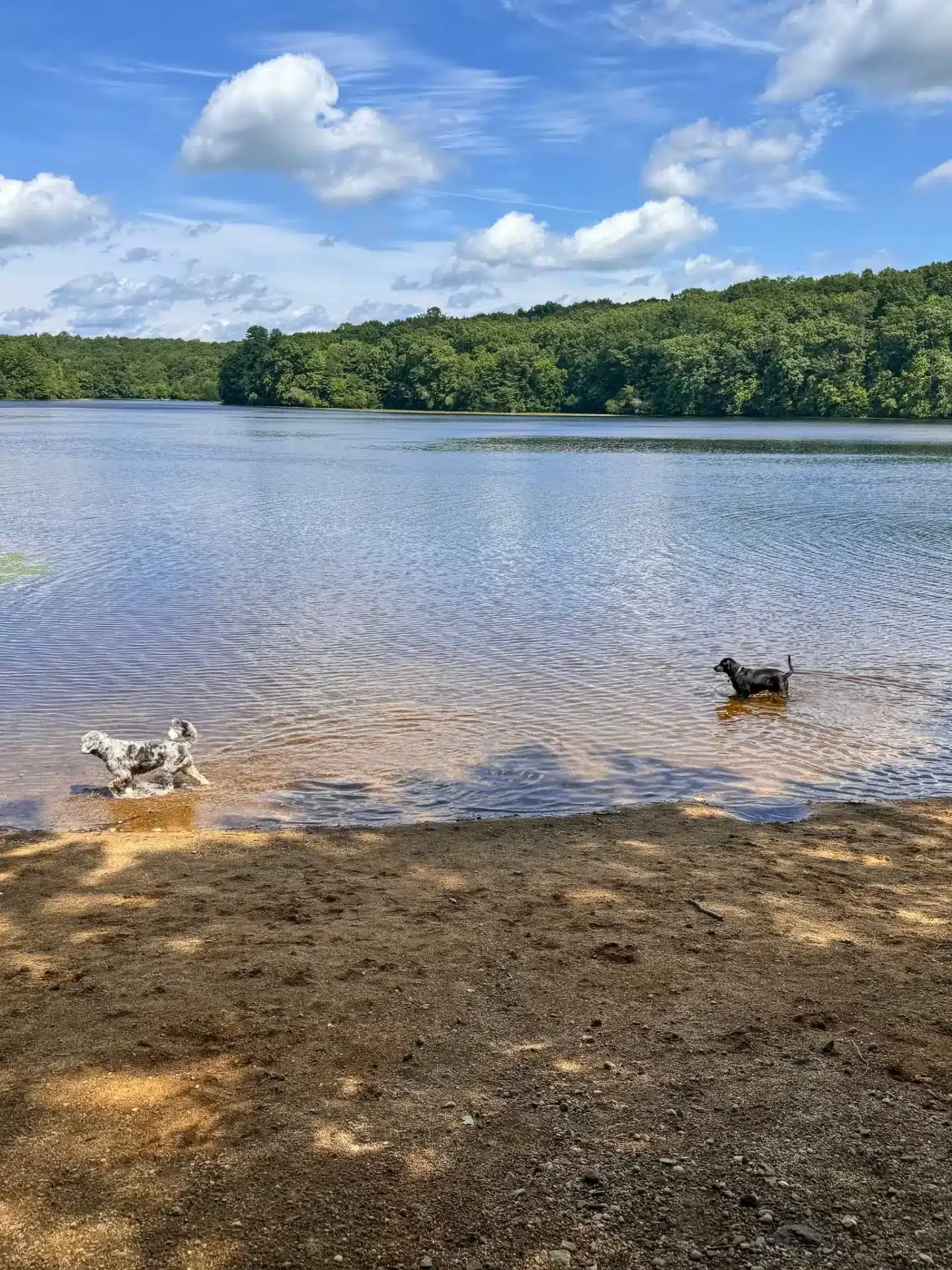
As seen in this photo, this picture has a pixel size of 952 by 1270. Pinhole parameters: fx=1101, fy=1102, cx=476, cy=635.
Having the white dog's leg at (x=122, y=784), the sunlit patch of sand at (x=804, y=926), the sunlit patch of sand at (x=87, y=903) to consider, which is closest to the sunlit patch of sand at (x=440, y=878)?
the sunlit patch of sand at (x=87, y=903)

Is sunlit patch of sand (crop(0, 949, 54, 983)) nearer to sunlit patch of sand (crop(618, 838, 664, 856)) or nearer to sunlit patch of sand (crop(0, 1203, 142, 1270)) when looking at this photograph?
sunlit patch of sand (crop(0, 1203, 142, 1270))

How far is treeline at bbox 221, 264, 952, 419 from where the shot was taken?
116938mm

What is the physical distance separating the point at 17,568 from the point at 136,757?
14289 mm

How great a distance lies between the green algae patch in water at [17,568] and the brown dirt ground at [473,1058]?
14.7 m

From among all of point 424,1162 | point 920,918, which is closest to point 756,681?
point 920,918

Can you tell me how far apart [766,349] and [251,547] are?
355 ft

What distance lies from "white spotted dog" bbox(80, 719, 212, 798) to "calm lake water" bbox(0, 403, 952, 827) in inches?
12.4

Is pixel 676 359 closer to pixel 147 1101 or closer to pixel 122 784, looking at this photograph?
pixel 122 784

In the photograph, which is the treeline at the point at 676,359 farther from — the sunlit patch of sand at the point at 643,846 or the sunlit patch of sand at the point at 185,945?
the sunlit patch of sand at the point at 185,945

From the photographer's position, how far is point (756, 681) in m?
13.2

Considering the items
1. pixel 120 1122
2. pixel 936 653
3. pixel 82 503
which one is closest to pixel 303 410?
pixel 82 503

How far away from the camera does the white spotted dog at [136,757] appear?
9883 millimetres

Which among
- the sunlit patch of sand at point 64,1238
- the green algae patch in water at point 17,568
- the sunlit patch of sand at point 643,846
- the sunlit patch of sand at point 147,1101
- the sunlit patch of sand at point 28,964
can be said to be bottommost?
the sunlit patch of sand at point 643,846

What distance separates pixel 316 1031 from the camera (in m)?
5.39
